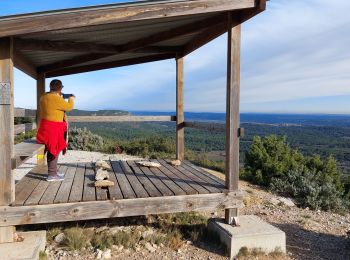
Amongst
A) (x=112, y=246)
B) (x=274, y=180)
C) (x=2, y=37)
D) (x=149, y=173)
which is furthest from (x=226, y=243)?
(x=274, y=180)

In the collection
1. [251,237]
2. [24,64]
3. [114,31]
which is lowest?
[251,237]

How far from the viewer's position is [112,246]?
4.74 metres

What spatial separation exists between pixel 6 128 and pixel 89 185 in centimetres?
152

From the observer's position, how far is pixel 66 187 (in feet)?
17.0

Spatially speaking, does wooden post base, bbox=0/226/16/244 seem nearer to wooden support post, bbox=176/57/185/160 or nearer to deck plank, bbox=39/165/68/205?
deck plank, bbox=39/165/68/205

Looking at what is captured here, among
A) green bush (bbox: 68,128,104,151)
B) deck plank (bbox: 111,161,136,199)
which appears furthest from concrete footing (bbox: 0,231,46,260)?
green bush (bbox: 68,128,104,151)

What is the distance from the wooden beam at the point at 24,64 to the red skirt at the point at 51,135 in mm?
1079

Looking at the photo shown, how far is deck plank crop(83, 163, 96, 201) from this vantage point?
4.66 m

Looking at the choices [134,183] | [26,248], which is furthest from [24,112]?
[26,248]

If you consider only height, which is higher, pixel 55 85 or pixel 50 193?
pixel 55 85

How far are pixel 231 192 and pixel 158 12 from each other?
245 cm

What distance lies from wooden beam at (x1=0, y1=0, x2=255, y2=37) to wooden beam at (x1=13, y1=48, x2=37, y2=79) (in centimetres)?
132

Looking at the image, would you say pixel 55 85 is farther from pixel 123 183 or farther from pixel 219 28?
pixel 219 28

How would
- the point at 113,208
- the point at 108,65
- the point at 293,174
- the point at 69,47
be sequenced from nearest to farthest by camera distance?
the point at 113,208 → the point at 69,47 → the point at 108,65 → the point at 293,174
